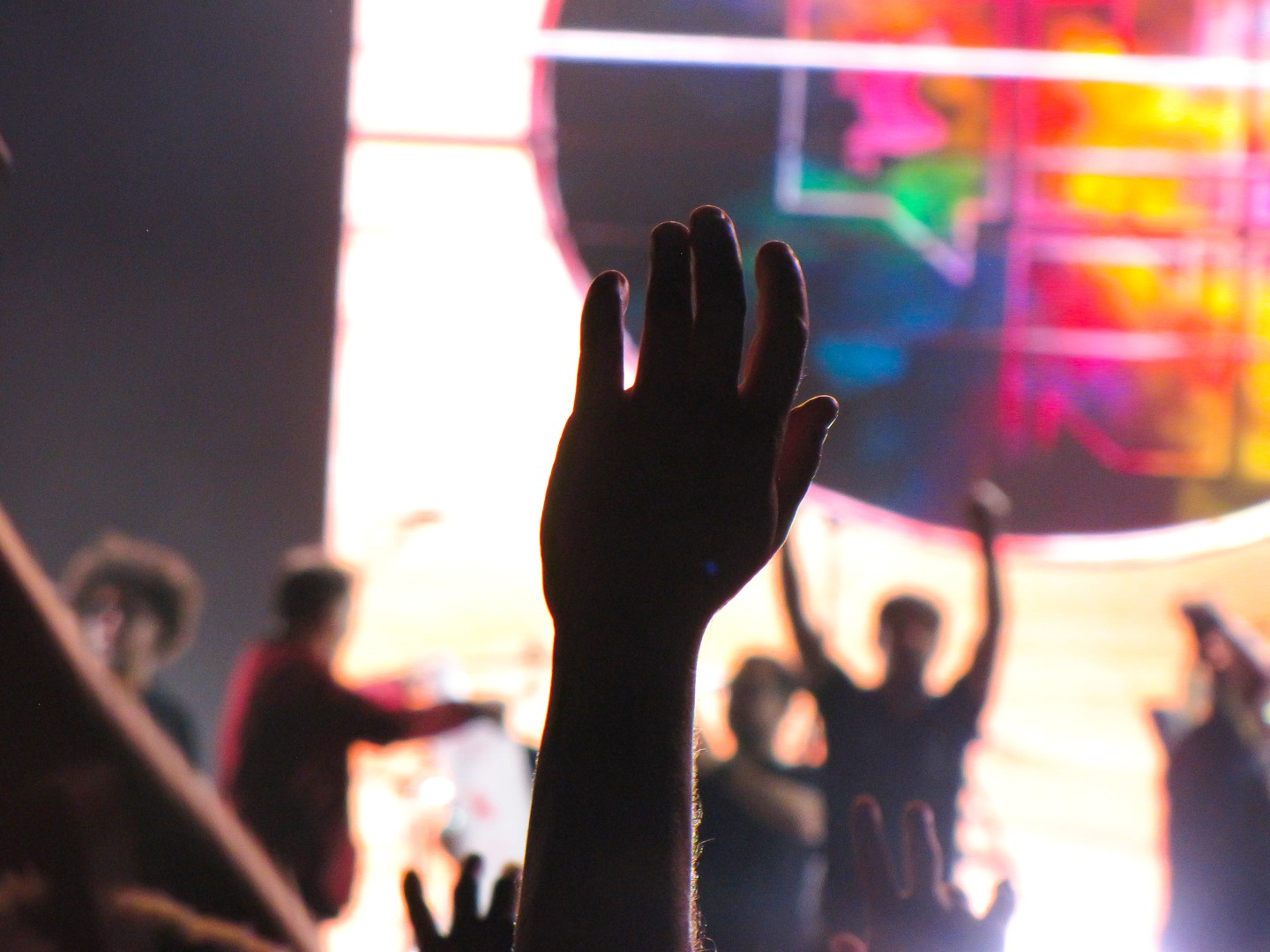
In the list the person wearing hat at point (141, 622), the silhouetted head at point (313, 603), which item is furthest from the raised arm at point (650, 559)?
the person wearing hat at point (141, 622)

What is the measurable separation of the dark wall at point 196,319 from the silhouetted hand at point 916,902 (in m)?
2.66

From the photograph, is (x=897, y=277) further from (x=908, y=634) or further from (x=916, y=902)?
(x=916, y=902)

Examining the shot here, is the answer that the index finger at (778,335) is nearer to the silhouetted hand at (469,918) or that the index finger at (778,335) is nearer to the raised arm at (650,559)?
the raised arm at (650,559)

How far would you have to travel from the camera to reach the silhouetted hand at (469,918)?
0.48 meters

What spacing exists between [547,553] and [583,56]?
2.95m

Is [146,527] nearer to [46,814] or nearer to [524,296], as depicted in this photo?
[524,296]

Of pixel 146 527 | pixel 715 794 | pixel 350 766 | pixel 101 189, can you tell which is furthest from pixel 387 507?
pixel 715 794

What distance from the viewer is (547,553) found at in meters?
0.42

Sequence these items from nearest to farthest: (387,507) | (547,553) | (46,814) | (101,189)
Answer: (46,814) → (547,553) → (101,189) → (387,507)

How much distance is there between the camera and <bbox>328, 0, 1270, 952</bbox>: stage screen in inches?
124

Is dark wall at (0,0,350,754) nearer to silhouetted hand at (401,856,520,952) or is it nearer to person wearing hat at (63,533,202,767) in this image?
person wearing hat at (63,533,202,767)

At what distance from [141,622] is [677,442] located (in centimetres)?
184

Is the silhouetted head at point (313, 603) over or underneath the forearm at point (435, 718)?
over

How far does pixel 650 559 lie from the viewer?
0.40 m
